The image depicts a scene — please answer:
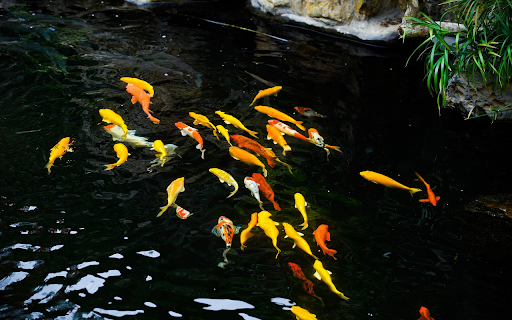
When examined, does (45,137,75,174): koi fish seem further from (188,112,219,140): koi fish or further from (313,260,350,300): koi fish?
(313,260,350,300): koi fish

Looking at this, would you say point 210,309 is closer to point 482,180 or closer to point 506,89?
point 482,180

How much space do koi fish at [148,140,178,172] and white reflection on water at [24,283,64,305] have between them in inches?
52.2

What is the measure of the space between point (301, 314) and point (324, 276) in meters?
0.32

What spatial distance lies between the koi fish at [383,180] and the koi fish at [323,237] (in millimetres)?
842

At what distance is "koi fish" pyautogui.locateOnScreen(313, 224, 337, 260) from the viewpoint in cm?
289

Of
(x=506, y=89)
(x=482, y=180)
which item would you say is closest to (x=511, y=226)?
(x=482, y=180)

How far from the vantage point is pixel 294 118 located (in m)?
4.48

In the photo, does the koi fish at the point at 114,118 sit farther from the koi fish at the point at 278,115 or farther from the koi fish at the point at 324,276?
the koi fish at the point at 324,276

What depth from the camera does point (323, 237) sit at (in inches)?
115

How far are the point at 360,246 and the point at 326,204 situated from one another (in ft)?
1.68

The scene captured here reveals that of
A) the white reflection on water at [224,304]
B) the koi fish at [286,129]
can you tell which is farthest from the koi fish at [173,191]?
the koi fish at [286,129]

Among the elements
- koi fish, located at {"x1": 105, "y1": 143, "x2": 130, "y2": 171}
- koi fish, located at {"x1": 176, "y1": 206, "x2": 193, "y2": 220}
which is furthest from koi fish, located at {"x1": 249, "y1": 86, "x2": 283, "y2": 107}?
koi fish, located at {"x1": 176, "y1": 206, "x2": 193, "y2": 220}

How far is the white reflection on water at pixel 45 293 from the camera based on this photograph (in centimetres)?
244

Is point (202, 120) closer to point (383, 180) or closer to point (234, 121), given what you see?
point (234, 121)
